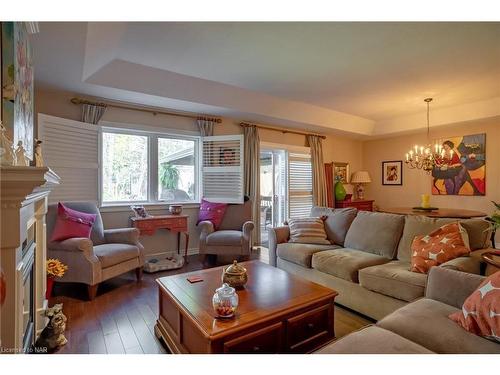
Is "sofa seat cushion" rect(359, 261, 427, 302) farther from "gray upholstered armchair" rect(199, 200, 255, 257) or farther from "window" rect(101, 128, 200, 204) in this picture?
"window" rect(101, 128, 200, 204)

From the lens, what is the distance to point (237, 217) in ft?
14.5

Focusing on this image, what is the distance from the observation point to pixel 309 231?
3367 millimetres

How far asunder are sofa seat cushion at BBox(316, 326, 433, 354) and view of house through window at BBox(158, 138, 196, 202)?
365 cm

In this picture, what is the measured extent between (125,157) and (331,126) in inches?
152

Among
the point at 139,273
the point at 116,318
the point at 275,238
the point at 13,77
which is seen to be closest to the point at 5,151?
the point at 13,77

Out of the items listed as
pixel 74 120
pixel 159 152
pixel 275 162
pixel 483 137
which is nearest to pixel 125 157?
pixel 159 152

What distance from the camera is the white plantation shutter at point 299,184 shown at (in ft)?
18.7

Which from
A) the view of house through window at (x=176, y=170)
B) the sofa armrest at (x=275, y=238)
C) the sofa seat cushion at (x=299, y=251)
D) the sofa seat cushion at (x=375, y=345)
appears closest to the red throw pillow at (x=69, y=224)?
the view of house through window at (x=176, y=170)

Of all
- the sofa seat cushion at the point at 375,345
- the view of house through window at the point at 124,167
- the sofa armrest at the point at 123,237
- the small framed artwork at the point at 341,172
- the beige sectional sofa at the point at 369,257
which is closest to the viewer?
the sofa seat cushion at the point at 375,345

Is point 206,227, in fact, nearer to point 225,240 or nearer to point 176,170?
point 225,240

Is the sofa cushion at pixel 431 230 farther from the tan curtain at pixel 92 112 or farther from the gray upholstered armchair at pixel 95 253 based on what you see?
the tan curtain at pixel 92 112

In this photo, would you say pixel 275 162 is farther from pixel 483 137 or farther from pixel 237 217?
pixel 483 137

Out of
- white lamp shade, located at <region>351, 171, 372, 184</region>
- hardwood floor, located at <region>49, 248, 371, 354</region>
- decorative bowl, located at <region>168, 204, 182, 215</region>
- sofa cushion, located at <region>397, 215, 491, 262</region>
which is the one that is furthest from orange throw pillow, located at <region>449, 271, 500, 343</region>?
white lamp shade, located at <region>351, 171, 372, 184</region>

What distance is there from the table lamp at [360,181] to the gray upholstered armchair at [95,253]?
5162 mm
